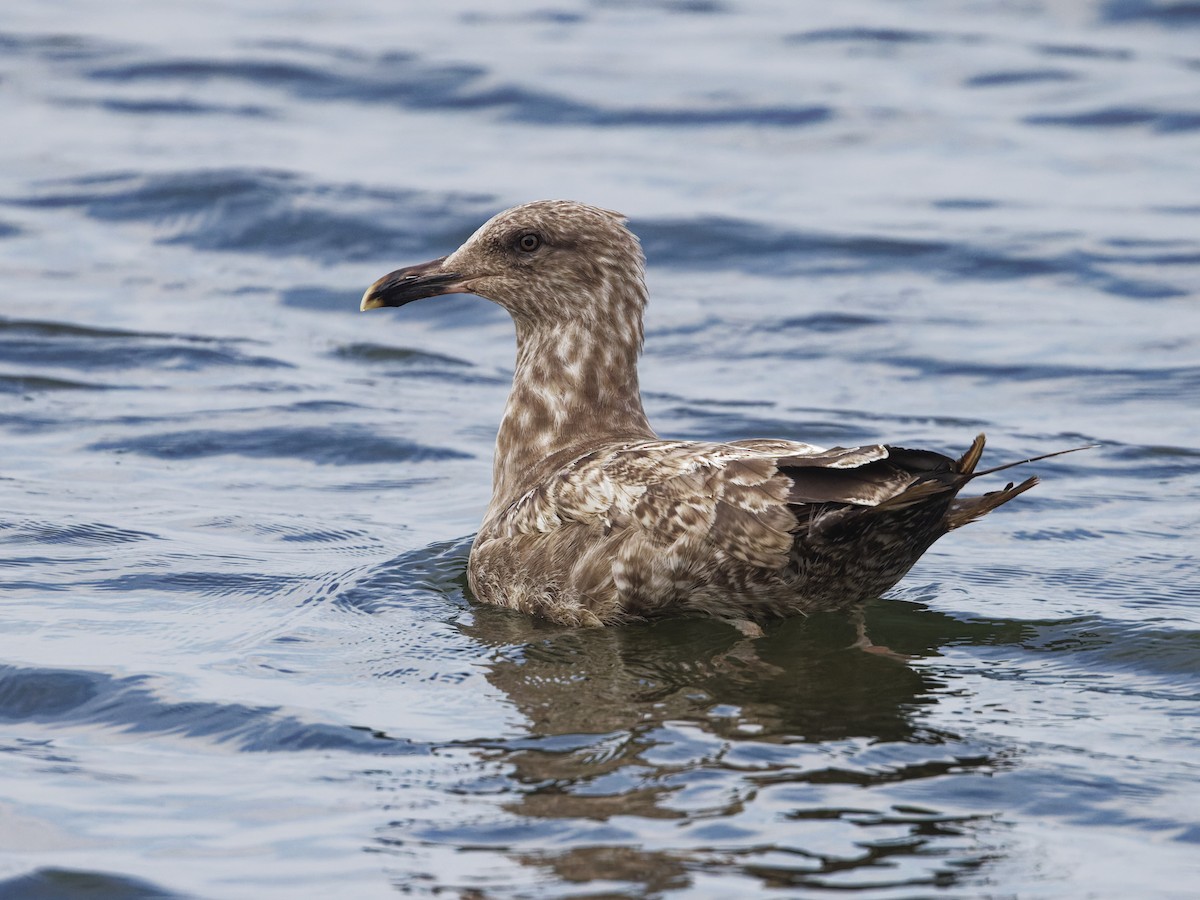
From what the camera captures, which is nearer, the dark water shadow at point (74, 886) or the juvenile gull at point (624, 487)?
the dark water shadow at point (74, 886)

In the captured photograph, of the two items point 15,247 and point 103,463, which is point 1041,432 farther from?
point 15,247

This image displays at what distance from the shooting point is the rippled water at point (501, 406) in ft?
17.5

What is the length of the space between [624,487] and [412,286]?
1.72 m

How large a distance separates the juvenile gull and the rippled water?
249 mm

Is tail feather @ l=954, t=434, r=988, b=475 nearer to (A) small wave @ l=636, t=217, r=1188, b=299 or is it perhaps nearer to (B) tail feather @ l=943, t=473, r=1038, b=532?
(B) tail feather @ l=943, t=473, r=1038, b=532

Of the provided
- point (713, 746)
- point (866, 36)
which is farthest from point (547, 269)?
point (866, 36)

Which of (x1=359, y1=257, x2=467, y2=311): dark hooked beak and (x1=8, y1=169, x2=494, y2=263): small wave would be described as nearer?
(x1=359, y1=257, x2=467, y2=311): dark hooked beak

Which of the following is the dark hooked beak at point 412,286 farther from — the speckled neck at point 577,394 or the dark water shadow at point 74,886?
the dark water shadow at point 74,886

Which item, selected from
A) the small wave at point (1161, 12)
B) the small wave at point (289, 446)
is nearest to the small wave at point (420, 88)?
the small wave at point (1161, 12)

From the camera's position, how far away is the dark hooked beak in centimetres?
800

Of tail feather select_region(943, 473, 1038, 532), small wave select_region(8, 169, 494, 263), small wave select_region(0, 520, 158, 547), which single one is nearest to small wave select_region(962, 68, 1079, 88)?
small wave select_region(8, 169, 494, 263)

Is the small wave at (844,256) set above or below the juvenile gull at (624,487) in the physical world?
above

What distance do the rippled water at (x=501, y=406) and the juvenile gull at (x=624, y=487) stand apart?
0.25m

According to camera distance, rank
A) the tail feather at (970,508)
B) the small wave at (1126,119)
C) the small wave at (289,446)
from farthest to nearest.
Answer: the small wave at (1126,119) < the small wave at (289,446) < the tail feather at (970,508)
